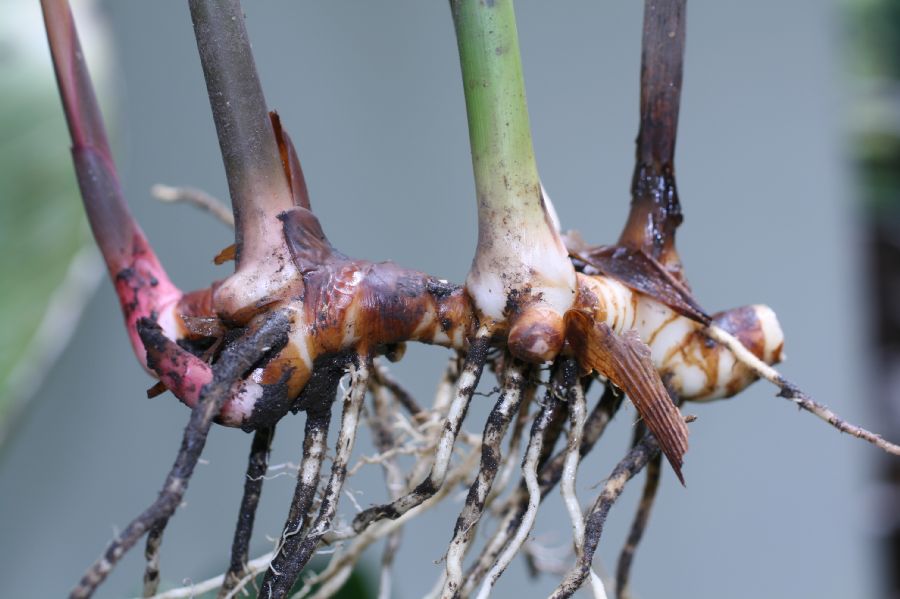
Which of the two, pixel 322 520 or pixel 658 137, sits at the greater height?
pixel 658 137

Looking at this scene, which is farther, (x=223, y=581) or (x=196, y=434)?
(x=223, y=581)

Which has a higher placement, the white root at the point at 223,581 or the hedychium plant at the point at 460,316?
the hedychium plant at the point at 460,316

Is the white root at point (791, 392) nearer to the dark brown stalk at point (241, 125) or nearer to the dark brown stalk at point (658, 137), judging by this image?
the dark brown stalk at point (658, 137)

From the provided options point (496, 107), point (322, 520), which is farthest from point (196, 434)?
point (496, 107)

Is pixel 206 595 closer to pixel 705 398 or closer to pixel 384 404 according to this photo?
pixel 384 404

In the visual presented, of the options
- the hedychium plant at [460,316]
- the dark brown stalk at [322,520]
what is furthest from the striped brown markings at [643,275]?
the dark brown stalk at [322,520]

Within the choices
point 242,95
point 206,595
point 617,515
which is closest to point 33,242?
point 206,595

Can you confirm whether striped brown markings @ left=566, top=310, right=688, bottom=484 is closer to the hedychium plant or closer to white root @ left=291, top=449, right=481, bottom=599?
the hedychium plant

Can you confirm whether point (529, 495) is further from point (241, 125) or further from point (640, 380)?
point (241, 125)
